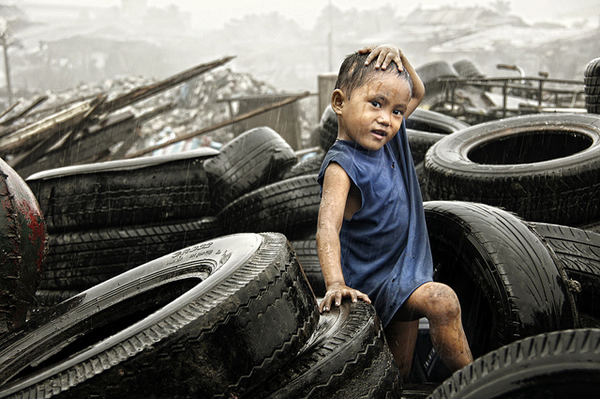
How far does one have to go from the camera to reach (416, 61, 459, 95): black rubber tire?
27.0 ft

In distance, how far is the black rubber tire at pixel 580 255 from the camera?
7.54 ft

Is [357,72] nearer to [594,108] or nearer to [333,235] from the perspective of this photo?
[333,235]

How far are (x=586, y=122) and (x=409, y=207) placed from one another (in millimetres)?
1977

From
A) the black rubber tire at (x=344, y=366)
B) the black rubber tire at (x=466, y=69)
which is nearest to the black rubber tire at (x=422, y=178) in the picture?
the black rubber tire at (x=344, y=366)

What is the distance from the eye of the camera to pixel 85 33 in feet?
111

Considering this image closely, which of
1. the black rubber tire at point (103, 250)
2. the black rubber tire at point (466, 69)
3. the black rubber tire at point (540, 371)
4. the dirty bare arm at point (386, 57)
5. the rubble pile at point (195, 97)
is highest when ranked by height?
the dirty bare arm at point (386, 57)

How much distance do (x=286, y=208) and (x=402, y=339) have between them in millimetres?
1335

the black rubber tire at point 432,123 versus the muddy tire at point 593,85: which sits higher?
the muddy tire at point 593,85

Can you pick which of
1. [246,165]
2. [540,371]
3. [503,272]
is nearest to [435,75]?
[246,165]

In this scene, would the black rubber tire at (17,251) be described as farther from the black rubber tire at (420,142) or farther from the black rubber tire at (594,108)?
the black rubber tire at (594,108)

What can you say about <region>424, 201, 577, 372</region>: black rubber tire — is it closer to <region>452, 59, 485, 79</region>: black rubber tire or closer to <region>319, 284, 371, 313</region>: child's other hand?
<region>319, 284, 371, 313</region>: child's other hand

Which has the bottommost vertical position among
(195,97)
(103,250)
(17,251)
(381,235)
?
(195,97)

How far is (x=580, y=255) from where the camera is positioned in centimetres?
231

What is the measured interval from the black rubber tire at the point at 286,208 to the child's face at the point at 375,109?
1.34m
